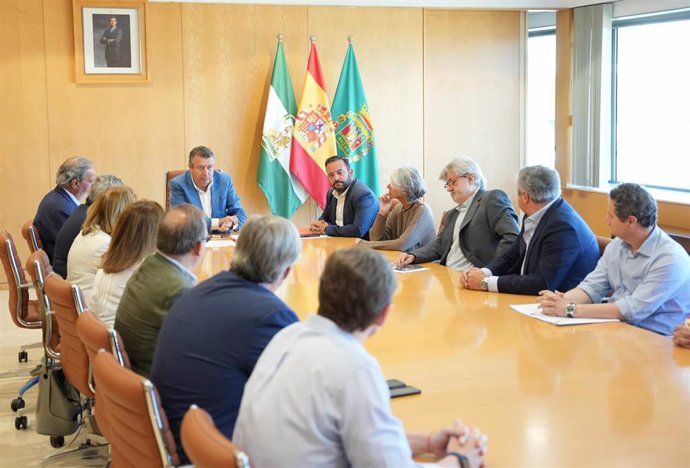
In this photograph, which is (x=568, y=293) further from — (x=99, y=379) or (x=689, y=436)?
(x=99, y=379)

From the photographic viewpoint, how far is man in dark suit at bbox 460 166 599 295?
14.6 feet

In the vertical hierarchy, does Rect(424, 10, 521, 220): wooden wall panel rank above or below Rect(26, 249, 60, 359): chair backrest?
above

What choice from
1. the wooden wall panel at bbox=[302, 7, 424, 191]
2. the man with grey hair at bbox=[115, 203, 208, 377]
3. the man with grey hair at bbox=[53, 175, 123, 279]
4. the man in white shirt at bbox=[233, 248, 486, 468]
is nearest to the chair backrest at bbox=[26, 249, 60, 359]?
the man with grey hair at bbox=[53, 175, 123, 279]

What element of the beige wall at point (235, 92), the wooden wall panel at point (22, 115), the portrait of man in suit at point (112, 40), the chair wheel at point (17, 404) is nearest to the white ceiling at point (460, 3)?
the beige wall at point (235, 92)

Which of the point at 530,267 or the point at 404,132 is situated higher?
the point at 404,132

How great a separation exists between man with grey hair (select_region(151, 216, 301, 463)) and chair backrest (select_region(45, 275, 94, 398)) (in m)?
1.24

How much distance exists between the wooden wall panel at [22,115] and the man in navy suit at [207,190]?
1953 mm

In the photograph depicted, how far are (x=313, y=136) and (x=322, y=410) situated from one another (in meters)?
7.17

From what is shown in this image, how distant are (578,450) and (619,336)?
4.20 feet

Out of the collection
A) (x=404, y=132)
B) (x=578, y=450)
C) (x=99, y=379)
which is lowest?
(x=578, y=450)

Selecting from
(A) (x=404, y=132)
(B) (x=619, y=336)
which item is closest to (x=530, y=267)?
(B) (x=619, y=336)

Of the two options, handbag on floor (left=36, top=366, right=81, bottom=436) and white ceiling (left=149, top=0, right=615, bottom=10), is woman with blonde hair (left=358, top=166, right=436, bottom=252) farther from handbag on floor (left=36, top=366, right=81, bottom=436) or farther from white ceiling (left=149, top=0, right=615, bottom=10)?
white ceiling (left=149, top=0, right=615, bottom=10)

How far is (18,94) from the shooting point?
8359 mm

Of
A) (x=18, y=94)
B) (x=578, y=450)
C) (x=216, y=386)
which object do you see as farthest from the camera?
(x=18, y=94)
